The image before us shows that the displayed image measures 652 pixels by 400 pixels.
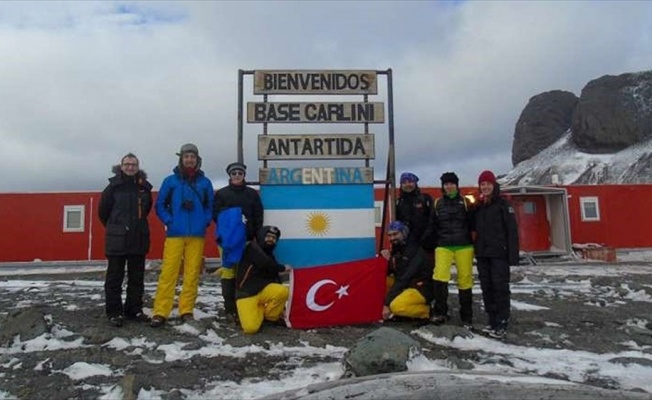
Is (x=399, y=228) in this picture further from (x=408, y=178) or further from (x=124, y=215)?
(x=124, y=215)

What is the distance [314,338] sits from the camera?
20.3ft

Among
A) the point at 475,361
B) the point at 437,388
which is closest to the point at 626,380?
the point at 475,361

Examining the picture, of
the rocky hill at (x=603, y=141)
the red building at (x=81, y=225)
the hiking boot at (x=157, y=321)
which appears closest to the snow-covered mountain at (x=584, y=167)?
the rocky hill at (x=603, y=141)

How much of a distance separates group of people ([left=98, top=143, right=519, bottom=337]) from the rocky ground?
279mm

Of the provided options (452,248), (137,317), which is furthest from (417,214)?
(137,317)

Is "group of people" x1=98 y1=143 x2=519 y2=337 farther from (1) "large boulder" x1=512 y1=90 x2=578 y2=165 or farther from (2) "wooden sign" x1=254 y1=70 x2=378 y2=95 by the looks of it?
(1) "large boulder" x1=512 y1=90 x2=578 y2=165

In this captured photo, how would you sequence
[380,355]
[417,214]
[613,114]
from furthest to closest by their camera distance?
[613,114] < [417,214] < [380,355]

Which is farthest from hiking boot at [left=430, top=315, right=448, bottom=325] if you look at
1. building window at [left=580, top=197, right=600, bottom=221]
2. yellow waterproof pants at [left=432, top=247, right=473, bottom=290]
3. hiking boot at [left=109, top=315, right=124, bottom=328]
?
building window at [left=580, top=197, right=600, bottom=221]

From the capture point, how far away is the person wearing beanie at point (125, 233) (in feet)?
21.1

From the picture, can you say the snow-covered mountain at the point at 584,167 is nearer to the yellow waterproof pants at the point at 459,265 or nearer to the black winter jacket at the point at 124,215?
the yellow waterproof pants at the point at 459,265

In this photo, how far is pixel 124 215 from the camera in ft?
21.2

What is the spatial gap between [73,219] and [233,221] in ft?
49.5

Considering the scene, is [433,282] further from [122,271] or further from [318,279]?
[122,271]

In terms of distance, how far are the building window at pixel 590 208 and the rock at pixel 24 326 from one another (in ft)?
63.9
